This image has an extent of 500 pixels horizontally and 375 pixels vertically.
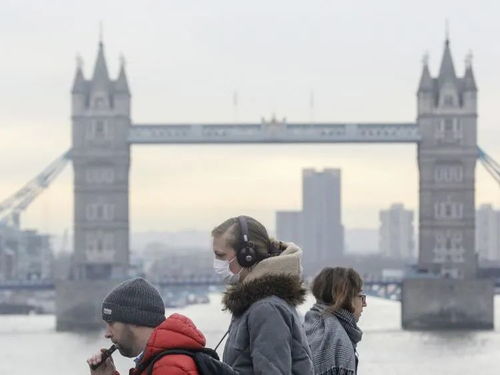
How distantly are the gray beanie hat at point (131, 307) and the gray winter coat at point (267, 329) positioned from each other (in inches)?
13.9

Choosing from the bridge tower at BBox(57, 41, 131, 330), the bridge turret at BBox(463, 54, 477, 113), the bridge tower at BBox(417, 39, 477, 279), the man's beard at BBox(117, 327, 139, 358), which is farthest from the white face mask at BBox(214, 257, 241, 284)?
the bridge turret at BBox(463, 54, 477, 113)

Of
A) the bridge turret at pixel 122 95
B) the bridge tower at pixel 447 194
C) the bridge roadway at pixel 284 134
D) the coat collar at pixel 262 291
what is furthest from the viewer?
the bridge turret at pixel 122 95

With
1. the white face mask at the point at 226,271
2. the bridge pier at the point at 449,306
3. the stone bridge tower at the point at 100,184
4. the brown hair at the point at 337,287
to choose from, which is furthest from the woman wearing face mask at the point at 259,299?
the stone bridge tower at the point at 100,184

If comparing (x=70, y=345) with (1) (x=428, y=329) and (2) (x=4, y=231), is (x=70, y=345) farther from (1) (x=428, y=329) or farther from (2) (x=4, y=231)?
(2) (x=4, y=231)

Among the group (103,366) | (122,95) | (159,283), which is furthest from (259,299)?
(122,95)

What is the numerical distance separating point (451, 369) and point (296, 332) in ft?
119

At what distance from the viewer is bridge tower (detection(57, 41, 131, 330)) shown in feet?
217

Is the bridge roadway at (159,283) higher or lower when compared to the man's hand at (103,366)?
lower

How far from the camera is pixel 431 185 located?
66.6 metres

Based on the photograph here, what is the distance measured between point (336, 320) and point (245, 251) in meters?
1.05

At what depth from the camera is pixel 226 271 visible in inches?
212

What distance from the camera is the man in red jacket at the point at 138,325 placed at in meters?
4.71

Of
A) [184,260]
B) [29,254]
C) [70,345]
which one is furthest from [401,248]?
[70,345]

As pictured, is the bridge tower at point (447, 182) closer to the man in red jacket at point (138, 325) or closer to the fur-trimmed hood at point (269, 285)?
the fur-trimmed hood at point (269, 285)
